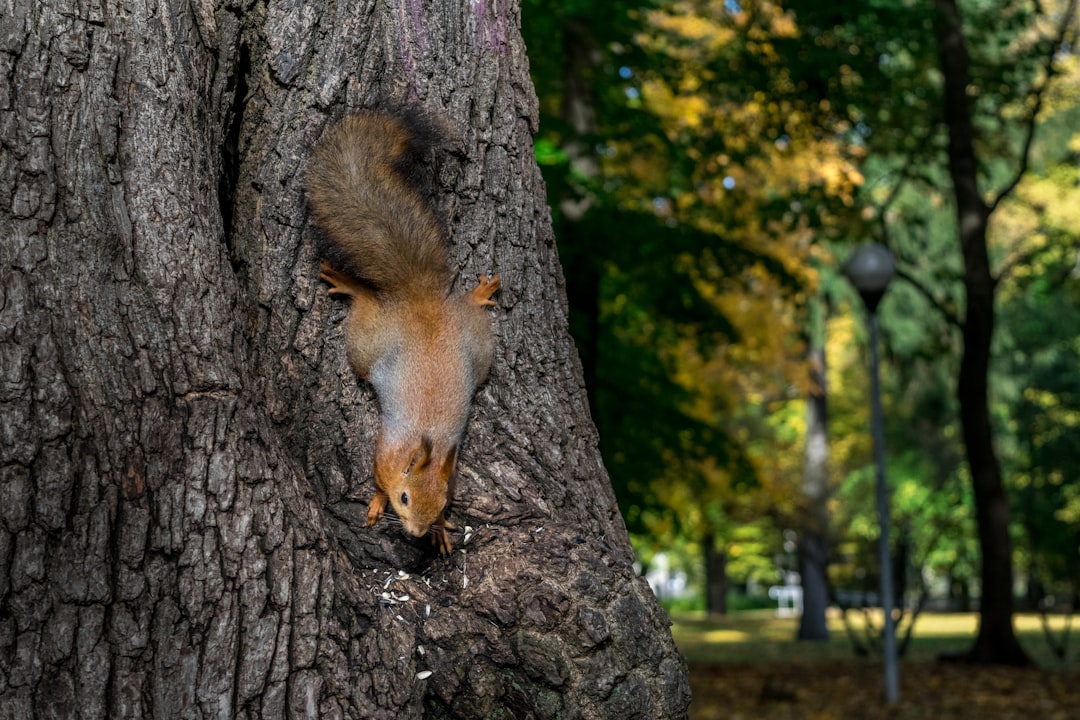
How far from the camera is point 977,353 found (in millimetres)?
12734

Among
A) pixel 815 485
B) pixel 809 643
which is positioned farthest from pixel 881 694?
pixel 815 485

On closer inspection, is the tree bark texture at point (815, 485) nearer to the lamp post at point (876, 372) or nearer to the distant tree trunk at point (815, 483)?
the distant tree trunk at point (815, 483)

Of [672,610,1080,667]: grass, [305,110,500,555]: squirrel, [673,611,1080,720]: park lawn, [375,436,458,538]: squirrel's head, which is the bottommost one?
[672,610,1080,667]: grass

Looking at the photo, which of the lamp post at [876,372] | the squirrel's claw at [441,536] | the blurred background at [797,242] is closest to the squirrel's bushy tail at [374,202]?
the squirrel's claw at [441,536]

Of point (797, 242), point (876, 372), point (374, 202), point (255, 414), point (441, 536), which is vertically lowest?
point (441, 536)

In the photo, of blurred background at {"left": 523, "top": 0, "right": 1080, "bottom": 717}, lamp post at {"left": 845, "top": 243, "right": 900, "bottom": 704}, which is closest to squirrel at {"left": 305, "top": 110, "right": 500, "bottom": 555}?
blurred background at {"left": 523, "top": 0, "right": 1080, "bottom": 717}

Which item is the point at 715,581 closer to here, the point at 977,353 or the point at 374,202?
the point at 977,353

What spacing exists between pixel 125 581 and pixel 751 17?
11.5 meters

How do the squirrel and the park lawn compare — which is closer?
the squirrel

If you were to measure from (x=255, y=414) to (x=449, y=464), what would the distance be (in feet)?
1.73

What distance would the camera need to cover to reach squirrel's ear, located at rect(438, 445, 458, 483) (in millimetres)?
2604

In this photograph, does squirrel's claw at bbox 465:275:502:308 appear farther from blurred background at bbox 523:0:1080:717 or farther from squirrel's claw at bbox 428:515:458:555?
blurred background at bbox 523:0:1080:717

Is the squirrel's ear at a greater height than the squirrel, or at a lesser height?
lesser

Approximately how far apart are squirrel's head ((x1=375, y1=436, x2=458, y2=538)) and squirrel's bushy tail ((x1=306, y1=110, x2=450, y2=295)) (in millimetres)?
381
